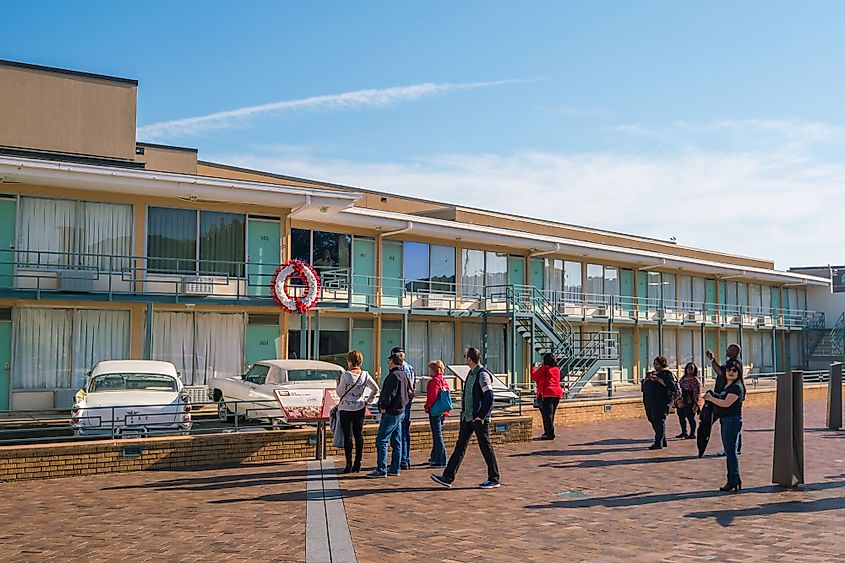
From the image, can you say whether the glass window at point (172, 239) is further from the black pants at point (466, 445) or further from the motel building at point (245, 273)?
the black pants at point (466, 445)

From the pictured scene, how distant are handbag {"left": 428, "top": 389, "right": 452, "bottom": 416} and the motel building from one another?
843 cm

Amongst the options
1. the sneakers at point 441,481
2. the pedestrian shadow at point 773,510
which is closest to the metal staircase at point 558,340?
the sneakers at point 441,481

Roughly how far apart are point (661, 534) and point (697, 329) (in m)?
32.5

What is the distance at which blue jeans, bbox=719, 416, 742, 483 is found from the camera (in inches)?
446

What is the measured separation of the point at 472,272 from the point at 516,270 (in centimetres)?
226

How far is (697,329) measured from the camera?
130 ft

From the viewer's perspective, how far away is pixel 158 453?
13031 millimetres

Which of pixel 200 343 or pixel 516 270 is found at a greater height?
pixel 516 270

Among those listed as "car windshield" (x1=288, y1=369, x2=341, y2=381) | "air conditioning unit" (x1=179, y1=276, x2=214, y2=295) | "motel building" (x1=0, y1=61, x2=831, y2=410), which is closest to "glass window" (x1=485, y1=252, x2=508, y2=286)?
"motel building" (x1=0, y1=61, x2=831, y2=410)

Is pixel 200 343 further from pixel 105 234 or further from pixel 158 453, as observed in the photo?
pixel 158 453

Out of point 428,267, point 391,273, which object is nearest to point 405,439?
point 391,273

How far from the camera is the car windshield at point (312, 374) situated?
55.4 feet

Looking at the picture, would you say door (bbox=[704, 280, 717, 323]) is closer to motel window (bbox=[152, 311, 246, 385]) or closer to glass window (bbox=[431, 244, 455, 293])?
glass window (bbox=[431, 244, 455, 293])

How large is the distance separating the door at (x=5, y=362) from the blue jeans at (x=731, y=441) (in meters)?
14.8
